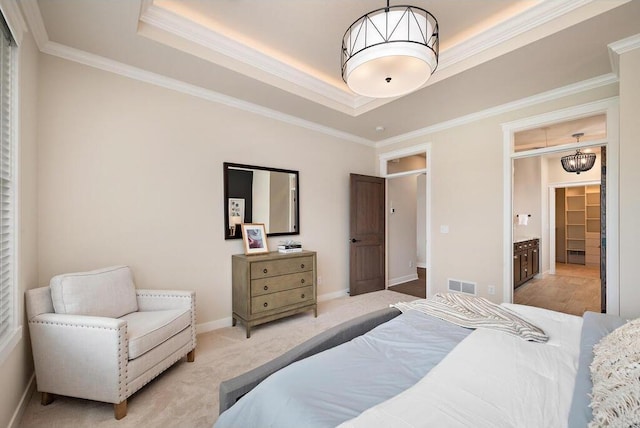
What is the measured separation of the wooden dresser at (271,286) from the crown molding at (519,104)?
2577mm

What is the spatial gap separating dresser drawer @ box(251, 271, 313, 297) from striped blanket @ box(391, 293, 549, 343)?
5.33 ft

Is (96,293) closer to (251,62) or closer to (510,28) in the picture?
(251,62)

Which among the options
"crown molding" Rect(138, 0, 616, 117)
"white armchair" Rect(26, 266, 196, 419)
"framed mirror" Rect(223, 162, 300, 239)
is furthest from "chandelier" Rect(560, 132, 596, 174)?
"white armchair" Rect(26, 266, 196, 419)

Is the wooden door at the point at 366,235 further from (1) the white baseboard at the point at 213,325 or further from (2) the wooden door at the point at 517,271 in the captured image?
(2) the wooden door at the point at 517,271

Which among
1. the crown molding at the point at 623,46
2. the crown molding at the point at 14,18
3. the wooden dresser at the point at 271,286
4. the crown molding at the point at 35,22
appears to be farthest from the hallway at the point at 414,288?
the crown molding at the point at 35,22

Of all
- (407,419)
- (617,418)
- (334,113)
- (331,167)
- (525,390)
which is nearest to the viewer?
(617,418)

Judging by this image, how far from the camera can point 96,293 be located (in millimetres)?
2076

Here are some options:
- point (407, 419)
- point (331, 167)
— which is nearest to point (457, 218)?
point (331, 167)

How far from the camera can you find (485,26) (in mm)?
2494

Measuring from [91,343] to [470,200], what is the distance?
4.19m

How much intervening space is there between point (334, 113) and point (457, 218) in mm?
2257

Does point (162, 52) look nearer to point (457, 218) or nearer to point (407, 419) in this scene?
point (407, 419)

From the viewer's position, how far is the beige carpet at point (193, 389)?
5.67 ft

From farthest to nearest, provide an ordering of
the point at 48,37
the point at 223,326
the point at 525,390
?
the point at 223,326 < the point at 48,37 < the point at 525,390
